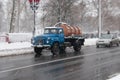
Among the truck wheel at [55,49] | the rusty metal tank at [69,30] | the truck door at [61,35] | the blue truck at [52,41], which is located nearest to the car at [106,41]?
the rusty metal tank at [69,30]

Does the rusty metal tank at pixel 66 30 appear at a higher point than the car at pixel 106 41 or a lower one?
higher

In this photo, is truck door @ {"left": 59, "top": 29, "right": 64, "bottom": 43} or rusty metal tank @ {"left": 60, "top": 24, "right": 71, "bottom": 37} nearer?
truck door @ {"left": 59, "top": 29, "right": 64, "bottom": 43}

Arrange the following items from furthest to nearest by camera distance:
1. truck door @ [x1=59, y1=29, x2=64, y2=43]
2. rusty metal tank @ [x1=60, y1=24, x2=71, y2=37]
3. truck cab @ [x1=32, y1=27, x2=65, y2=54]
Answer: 1. rusty metal tank @ [x1=60, y1=24, x2=71, y2=37]
2. truck door @ [x1=59, y1=29, x2=64, y2=43]
3. truck cab @ [x1=32, y1=27, x2=65, y2=54]

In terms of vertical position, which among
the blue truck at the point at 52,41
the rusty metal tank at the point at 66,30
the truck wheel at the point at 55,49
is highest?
the rusty metal tank at the point at 66,30

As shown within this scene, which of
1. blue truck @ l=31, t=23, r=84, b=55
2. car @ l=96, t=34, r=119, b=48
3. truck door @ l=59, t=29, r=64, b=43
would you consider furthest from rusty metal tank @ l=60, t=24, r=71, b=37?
car @ l=96, t=34, r=119, b=48

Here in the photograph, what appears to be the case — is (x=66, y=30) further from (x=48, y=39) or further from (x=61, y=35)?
(x=48, y=39)

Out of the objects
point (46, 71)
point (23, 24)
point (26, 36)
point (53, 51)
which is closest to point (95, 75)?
point (46, 71)

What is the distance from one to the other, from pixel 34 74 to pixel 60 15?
32.9 meters

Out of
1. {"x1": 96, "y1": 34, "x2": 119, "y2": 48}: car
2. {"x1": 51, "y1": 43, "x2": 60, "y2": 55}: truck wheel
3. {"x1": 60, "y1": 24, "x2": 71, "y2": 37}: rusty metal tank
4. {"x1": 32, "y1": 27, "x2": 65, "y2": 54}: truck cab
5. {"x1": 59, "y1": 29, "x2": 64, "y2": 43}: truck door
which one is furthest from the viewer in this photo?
{"x1": 96, "y1": 34, "x2": 119, "y2": 48}: car

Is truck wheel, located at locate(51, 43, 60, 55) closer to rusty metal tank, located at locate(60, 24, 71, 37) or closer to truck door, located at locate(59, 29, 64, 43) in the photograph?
truck door, located at locate(59, 29, 64, 43)

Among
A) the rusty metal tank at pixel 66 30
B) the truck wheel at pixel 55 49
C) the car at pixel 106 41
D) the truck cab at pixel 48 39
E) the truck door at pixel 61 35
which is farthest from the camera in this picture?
the car at pixel 106 41

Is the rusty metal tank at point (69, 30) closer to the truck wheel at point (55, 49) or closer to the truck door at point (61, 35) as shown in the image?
the truck door at point (61, 35)

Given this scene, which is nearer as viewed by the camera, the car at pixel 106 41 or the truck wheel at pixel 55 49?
the truck wheel at pixel 55 49

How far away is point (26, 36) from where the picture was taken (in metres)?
38.6
